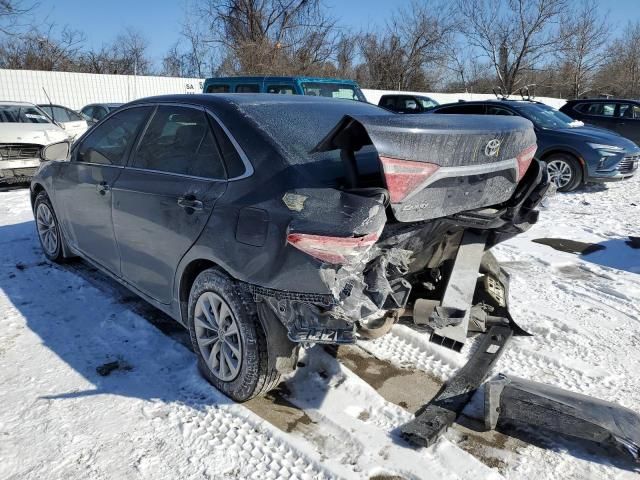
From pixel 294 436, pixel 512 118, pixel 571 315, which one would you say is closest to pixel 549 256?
pixel 571 315

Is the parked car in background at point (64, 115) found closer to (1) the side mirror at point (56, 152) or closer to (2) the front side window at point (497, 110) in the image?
(1) the side mirror at point (56, 152)

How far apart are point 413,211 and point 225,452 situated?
1.52 metres

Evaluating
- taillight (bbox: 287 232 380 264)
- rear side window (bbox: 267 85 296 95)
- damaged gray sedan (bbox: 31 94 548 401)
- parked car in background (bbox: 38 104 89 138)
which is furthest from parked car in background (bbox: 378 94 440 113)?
taillight (bbox: 287 232 380 264)

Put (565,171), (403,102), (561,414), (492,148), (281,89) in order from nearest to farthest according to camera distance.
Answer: (561,414) < (492,148) < (565,171) < (281,89) < (403,102)

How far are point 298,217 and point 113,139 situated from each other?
229 centimetres

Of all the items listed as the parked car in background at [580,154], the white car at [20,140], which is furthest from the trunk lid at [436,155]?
the white car at [20,140]

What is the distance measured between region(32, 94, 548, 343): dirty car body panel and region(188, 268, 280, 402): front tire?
0.36ft

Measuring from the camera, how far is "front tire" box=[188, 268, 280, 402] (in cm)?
268

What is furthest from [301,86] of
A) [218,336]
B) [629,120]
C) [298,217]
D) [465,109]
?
[629,120]

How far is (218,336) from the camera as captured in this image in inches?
115

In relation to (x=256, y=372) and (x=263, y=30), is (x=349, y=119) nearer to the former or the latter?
(x=256, y=372)

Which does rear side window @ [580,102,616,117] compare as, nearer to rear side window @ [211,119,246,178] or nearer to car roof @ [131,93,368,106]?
car roof @ [131,93,368,106]

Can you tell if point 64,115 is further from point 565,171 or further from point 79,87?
point 565,171

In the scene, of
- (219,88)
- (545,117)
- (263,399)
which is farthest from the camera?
(219,88)
